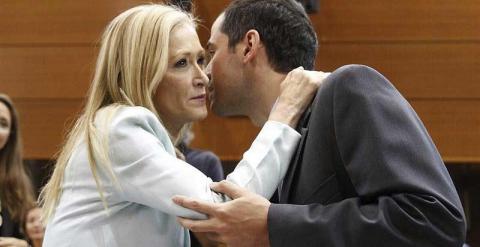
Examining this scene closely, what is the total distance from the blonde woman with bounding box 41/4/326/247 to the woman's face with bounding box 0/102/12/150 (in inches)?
62.9

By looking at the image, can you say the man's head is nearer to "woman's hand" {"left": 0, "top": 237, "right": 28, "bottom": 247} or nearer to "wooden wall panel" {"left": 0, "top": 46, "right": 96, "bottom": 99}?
"woman's hand" {"left": 0, "top": 237, "right": 28, "bottom": 247}

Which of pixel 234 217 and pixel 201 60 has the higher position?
pixel 201 60

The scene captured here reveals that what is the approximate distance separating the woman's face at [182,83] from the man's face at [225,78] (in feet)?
0.37

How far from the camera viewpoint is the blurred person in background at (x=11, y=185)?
10.00 feet

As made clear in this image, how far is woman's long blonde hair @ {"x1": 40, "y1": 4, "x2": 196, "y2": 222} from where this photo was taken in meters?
1.78

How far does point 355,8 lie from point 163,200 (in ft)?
9.93

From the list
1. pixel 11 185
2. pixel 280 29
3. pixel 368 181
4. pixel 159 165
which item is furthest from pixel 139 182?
pixel 11 185

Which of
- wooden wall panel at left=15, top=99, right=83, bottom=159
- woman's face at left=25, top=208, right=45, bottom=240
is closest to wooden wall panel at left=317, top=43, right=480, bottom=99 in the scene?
wooden wall panel at left=15, top=99, right=83, bottom=159

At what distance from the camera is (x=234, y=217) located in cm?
151

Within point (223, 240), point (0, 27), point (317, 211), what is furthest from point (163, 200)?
point (0, 27)

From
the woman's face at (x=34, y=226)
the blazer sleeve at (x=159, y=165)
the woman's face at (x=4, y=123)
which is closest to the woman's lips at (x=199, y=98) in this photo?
the blazer sleeve at (x=159, y=165)

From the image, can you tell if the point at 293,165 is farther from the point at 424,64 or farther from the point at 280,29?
the point at 424,64

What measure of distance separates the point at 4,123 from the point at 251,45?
1769 mm

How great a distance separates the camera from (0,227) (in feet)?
9.93
